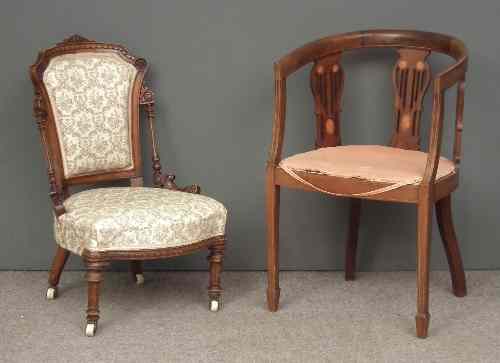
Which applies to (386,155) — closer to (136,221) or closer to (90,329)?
(136,221)

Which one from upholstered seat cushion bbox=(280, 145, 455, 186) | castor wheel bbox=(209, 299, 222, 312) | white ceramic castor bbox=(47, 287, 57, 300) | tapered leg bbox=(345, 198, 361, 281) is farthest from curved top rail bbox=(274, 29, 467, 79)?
white ceramic castor bbox=(47, 287, 57, 300)

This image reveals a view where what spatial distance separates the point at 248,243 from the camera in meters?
3.85

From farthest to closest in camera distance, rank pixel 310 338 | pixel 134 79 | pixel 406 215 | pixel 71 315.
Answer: pixel 406 215 → pixel 134 79 → pixel 71 315 → pixel 310 338

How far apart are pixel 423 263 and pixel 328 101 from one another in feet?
2.71

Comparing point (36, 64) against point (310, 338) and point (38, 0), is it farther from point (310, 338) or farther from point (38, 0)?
point (310, 338)

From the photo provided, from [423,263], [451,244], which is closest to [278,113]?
[423,263]

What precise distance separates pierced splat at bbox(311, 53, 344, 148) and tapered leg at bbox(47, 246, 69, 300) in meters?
1.07

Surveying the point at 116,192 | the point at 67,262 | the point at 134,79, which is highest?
the point at 134,79

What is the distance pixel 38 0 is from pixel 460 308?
80.4 inches

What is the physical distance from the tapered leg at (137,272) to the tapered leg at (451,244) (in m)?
1.21

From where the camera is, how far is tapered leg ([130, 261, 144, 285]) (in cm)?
370

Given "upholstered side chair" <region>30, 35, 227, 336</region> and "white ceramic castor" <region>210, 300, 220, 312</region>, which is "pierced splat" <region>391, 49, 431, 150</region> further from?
"white ceramic castor" <region>210, 300, 220, 312</region>

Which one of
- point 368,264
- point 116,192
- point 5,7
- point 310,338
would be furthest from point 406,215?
point 5,7

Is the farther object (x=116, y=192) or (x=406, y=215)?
(x=406, y=215)
